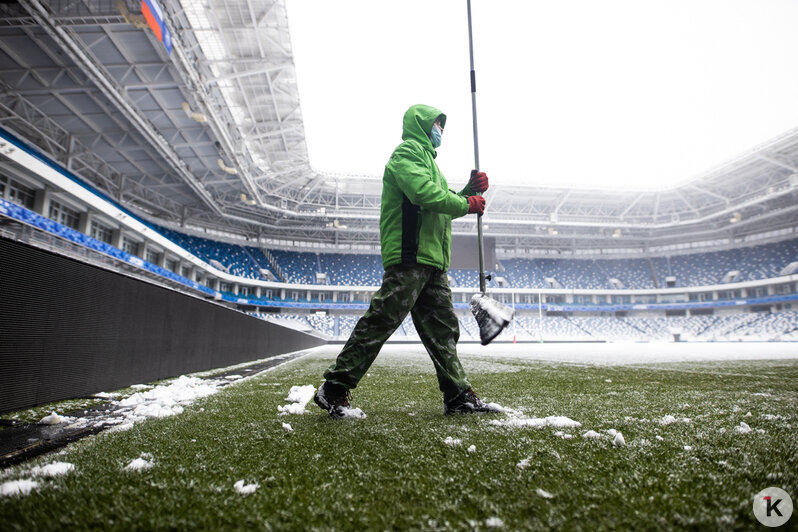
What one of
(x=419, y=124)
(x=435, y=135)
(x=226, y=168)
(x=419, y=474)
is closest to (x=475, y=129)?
(x=435, y=135)

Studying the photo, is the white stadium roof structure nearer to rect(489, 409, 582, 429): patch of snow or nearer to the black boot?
the black boot

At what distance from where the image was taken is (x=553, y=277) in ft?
146

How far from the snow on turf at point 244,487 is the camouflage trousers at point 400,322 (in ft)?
3.20

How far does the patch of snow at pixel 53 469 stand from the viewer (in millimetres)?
1014

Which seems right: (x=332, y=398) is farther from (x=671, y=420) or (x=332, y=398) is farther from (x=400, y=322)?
(x=671, y=420)

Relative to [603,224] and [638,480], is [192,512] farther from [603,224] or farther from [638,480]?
[603,224]

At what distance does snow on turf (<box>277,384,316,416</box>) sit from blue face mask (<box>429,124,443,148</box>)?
1709mm

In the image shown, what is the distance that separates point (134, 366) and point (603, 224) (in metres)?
42.0

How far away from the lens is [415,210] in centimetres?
214

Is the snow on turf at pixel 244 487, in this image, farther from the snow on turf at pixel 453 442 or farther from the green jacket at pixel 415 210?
the green jacket at pixel 415 210

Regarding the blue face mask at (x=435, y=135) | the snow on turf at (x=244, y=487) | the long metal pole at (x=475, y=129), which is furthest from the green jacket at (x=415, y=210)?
the snow on turf at (x=244, y=487)

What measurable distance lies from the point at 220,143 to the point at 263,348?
1420cm

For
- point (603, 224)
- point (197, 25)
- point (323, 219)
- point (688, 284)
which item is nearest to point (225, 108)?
point (197, 25)

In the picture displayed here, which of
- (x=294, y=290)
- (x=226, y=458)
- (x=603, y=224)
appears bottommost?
(x=226, y=458)
